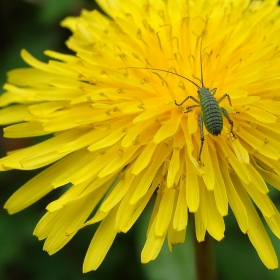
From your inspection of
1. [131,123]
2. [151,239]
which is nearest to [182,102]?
[131,123]

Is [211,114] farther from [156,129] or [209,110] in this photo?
[156,129]

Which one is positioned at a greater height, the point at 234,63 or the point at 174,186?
the point at 234,63

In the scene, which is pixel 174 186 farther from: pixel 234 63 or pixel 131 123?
pixel 234 63

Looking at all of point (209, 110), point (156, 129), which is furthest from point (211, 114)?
point (156, 129)

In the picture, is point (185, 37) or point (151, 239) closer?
point (151, 239)
